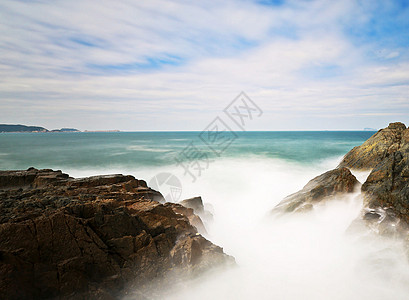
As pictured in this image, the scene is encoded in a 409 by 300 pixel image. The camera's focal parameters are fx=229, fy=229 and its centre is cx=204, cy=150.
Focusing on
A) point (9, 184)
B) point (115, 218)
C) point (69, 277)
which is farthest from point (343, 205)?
point (9, 184)

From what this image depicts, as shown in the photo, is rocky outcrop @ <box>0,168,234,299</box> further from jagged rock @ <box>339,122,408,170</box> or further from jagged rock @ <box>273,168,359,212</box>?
jagged rock @ <box>339,122,408,170</box>

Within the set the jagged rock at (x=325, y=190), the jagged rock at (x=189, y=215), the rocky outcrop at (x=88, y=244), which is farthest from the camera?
the jagged rock at (x=325, y=190)

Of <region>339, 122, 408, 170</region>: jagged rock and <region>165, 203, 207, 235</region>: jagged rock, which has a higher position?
<region>339, 122, 408, 170</region>: jagged rock

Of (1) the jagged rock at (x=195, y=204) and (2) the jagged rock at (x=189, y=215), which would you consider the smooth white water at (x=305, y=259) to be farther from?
(2) the jagged rock at (x=189, y=215)

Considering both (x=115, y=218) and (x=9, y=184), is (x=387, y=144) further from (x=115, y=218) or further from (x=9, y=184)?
(x=9, y=184)

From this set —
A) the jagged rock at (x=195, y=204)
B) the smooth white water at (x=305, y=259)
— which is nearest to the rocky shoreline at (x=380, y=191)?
the smooth white water at (x=305, y=259)

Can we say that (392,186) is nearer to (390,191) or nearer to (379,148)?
(390,191)

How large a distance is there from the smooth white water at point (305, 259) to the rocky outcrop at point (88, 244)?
26.4 inches

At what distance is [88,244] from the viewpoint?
14.4ft

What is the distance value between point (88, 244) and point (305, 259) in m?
5.66

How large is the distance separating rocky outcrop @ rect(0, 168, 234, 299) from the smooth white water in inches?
26.4

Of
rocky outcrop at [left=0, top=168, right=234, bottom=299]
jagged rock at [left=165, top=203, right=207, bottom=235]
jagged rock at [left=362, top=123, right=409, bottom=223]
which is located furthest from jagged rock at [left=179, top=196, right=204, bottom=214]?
jagged rock at [left=362, top=123, right=409, bottom=223]

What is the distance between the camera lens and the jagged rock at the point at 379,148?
10.6 metres

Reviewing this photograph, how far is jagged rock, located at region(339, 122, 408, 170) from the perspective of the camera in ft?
34.7
